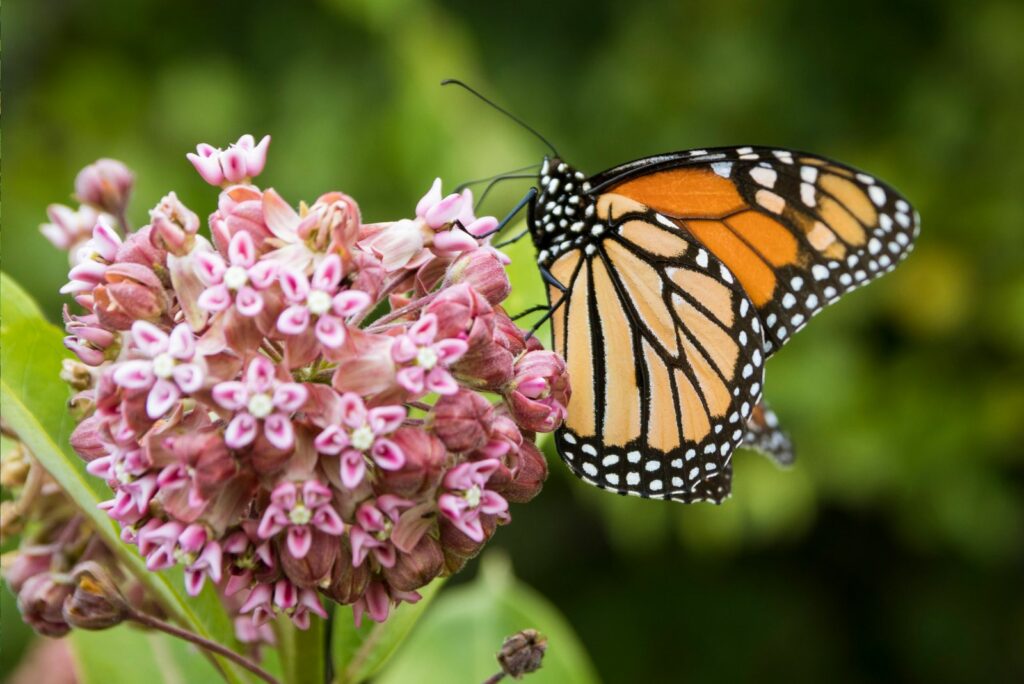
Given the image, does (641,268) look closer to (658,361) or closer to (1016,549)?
(658,361)

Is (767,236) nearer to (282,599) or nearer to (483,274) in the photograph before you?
(483,274)

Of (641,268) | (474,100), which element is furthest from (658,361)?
(474,100)

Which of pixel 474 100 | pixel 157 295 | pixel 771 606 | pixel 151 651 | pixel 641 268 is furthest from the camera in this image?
pixel 771 606

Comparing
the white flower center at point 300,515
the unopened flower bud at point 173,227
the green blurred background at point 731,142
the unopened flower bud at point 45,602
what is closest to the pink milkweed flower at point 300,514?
the white flower center at point 300,515

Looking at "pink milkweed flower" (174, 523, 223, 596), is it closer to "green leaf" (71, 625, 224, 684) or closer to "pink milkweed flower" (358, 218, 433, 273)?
"pink milkweed flower" (358, 218, 433, 273)

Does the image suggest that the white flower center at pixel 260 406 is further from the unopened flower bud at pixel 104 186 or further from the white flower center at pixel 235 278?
the unopened flower bud at pixel 104 186

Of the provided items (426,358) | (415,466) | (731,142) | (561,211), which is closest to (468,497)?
(415,466)
